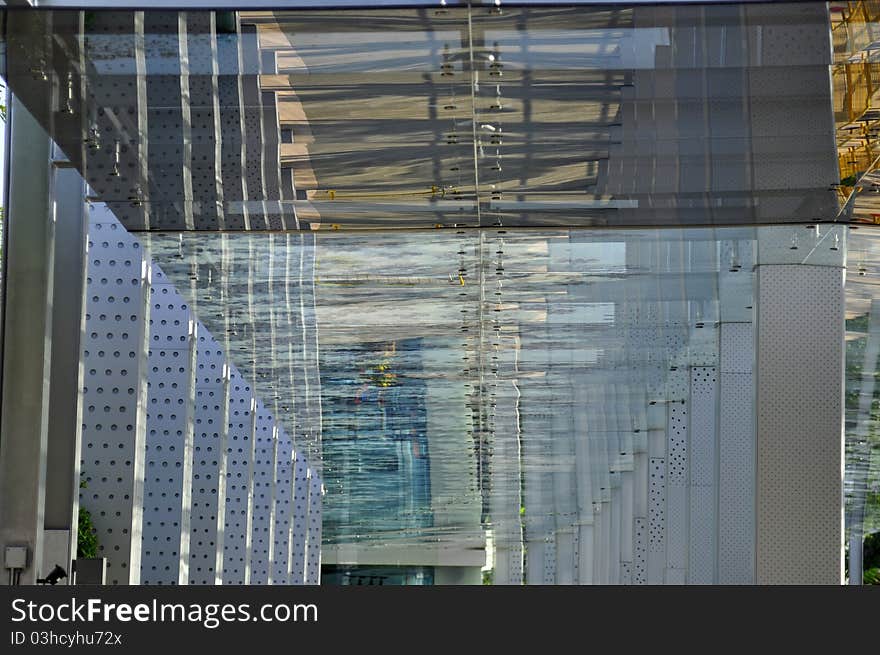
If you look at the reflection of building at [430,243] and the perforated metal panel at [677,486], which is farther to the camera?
the perforated metal panel at [677,486]

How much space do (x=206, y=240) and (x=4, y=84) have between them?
339cm

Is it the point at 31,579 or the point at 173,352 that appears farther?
the point at 173,352

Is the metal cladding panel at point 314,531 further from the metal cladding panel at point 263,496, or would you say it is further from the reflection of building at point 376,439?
the metal cladding panel at point 263,496

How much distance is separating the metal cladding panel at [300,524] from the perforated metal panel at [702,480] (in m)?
9.47

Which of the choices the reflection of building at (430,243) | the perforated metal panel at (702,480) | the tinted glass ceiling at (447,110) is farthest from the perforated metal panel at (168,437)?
the perforated metal panel at (702,480)

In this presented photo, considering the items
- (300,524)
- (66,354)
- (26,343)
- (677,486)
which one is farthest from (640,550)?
(26,343)

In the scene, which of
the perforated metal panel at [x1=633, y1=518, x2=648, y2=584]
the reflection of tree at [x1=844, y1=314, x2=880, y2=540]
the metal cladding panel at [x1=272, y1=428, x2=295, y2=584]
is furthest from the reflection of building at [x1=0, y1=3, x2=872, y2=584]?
the perforated metal panel at [x1=633, y1=518, x2=648, y2=584]

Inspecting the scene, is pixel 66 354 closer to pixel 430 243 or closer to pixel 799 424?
pixel 430 243

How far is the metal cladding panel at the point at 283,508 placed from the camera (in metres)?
22.6

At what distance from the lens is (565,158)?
830cm

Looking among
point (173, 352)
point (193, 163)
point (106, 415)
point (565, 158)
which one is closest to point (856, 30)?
point (565, 158)

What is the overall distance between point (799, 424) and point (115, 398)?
506cm
